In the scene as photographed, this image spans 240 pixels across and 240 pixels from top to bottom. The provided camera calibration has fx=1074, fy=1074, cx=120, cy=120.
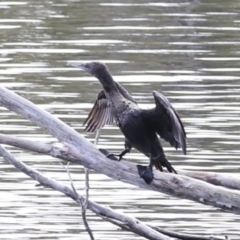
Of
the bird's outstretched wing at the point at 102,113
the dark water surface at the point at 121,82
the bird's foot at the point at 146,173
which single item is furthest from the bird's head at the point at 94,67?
the dark water surface at the point at 121,82

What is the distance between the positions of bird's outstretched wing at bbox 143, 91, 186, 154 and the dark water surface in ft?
5.33

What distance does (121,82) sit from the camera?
12.8 metres

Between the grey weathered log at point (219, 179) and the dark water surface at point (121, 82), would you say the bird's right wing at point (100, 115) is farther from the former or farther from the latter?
the dark water surface at point (121, 82)

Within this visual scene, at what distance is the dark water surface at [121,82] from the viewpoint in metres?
8.36

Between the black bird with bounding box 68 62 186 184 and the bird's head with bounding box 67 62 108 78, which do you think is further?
the bird's head with bounding box 67 62 108 78

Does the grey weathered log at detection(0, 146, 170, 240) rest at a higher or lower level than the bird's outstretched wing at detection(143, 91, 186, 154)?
lower

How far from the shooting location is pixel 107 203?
857 cm

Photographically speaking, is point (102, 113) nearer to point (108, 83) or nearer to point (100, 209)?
point (108, 83)

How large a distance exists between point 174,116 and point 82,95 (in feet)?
20.0

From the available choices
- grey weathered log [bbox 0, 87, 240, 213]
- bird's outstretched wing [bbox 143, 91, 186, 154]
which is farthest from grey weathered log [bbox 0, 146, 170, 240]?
bird's outstretched wing [bbox 143, 91, 186, 154]

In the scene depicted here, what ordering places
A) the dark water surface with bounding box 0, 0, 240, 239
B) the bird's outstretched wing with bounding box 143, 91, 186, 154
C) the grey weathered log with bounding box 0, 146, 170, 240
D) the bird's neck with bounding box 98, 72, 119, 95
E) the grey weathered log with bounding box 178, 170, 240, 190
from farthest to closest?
the dark water surface with bounding box 0, 0, 240, 239
the bird's neck with bounding box 98, 72, 119, 95
the grey weathered log with bounding box 178, 170, 240, 190
the bird's outstretched wing with bounding box 143, 91, 186, 154
the grey weathered log with bounding box 0, 146, 170, 240

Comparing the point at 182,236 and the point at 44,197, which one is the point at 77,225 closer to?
the point at 44,197

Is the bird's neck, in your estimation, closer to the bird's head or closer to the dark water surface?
the bird's head

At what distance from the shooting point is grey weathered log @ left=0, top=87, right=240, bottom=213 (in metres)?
6.08
